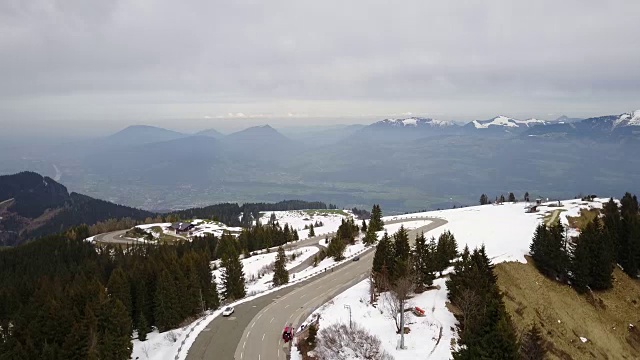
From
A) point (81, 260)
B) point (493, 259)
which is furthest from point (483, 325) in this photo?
point (81, 260)

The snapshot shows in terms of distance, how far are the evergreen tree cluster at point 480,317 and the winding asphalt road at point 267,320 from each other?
16626 millimetres

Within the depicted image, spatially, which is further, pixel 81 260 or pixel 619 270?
pixel 81 260

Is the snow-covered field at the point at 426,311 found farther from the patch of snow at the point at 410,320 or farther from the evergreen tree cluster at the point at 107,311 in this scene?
the evergreen tree cluster at the point at 107,311

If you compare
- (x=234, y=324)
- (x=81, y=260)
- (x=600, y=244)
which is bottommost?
(x=81, y=260)

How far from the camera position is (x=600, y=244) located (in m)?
55.3

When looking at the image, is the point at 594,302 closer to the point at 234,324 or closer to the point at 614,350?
the point at 614,350

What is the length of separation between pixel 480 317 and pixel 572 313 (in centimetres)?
2605

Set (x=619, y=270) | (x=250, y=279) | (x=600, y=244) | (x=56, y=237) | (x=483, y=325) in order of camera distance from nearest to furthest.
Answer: (x=483, y=325), (x=600, y=244), (x=619, y=270), (x=250, y=279), (x=56, y=237)

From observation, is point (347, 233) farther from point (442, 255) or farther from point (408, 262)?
point (408, 262)

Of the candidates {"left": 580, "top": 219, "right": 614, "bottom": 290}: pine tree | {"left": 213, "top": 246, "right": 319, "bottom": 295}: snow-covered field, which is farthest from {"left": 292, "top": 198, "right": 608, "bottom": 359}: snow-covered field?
{"left": 213, "top": 246, "right": 319, "bottom": 295}: snow-covered field

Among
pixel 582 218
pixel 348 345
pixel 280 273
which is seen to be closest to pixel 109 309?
pixel 280 273

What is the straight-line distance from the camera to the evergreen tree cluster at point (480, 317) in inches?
1006

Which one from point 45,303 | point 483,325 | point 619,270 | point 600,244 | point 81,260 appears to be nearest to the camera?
point 483,325

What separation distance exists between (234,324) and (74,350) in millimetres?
17083
